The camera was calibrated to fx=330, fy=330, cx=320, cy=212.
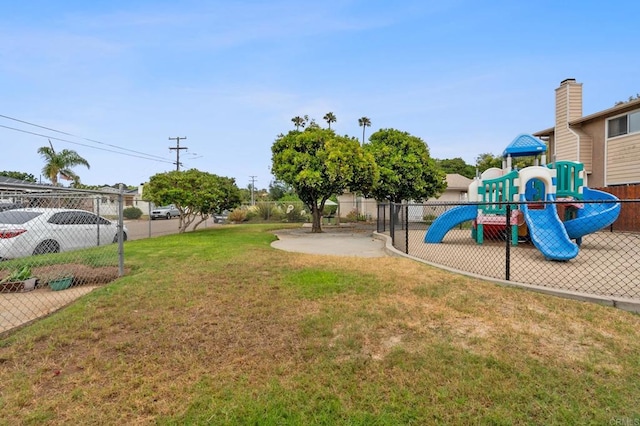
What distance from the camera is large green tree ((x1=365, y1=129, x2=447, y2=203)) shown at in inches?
696

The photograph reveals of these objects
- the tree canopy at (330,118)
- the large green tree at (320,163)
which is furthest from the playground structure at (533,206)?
the tree canopy at (330,118)

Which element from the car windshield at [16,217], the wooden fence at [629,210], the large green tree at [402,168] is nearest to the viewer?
the car windshield at [16,217]

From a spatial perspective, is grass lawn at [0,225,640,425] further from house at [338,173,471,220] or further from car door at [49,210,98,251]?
house at [338,173,471,220]

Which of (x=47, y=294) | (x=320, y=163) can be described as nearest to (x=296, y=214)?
(x=320, y=163)

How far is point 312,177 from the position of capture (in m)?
13.8

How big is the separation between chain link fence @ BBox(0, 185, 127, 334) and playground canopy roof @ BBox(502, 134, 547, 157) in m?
10.9

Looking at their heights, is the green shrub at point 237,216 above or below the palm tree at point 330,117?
below

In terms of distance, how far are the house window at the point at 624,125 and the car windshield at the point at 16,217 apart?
1970 centimetres

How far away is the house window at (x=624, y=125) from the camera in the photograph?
13.5 m

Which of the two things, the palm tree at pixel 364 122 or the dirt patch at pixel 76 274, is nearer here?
the dirt patch at pixel 76 274

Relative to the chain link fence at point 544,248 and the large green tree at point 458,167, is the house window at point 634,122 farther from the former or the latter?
the large green tree at point 458,167

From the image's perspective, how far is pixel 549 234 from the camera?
26.9 feet

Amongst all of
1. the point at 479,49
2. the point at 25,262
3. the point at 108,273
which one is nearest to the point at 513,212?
the point at 479,49

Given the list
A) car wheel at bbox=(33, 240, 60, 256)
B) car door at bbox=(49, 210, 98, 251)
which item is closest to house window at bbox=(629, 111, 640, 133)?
car door at bbox=(49, 210, 98, 251)
